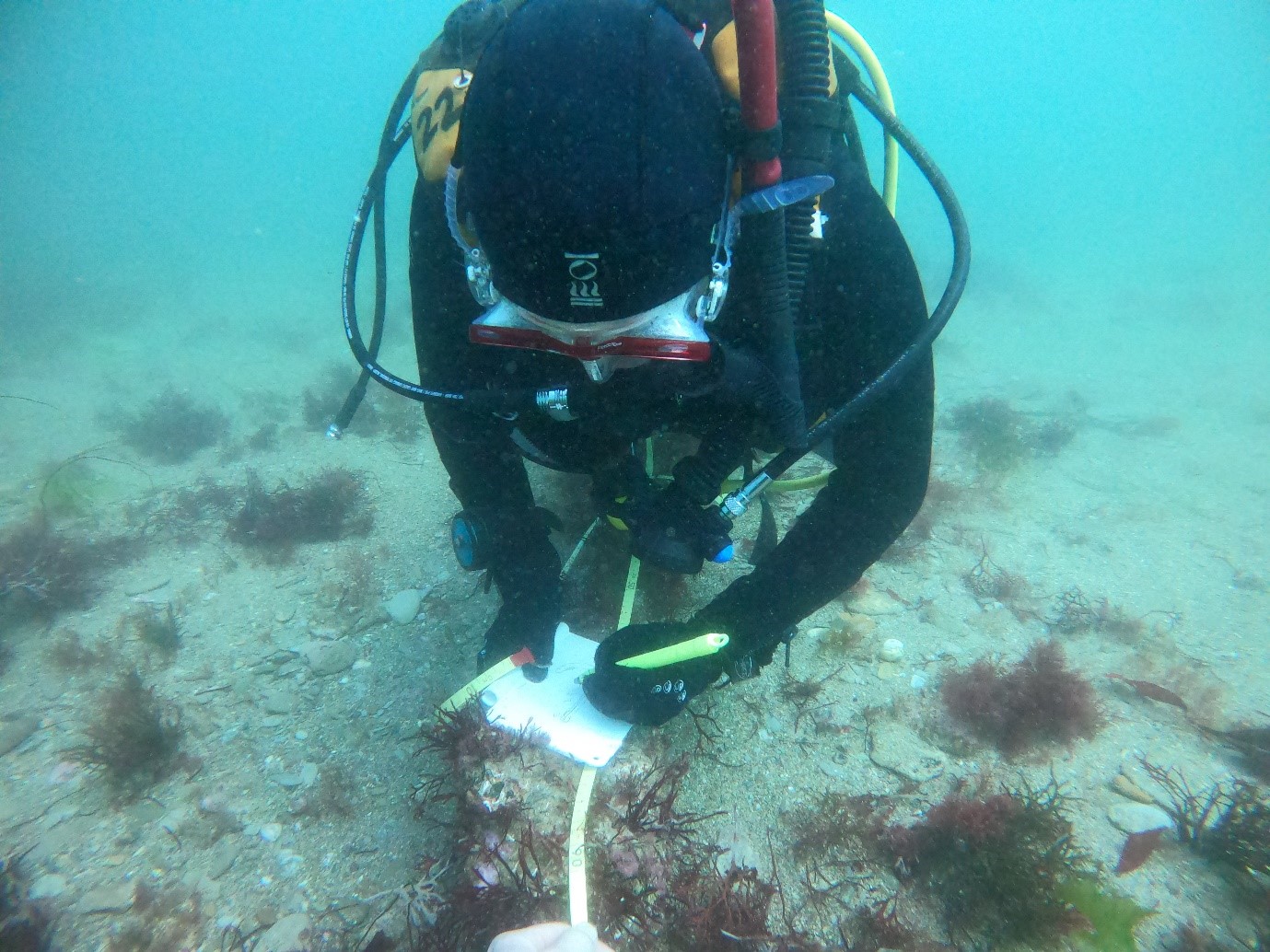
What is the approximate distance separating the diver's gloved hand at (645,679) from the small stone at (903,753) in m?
0.98

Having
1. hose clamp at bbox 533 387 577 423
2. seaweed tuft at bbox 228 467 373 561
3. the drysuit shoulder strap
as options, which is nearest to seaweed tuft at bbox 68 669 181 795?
seaweed tuft at bbox 228 467 373 561

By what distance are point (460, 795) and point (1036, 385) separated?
12623mm

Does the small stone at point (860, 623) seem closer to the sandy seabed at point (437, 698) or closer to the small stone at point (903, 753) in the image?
the sandy seabed at point (437, 698)

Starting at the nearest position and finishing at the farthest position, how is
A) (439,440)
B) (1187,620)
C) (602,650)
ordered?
(602,650)
(439,440)
(1187,620)

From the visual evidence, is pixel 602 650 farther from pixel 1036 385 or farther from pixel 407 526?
pixel 1036 385

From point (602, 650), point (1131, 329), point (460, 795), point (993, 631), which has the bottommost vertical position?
point (1131, 329)

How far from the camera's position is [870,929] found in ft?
7.34

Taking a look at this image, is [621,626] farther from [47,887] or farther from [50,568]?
[50,568]

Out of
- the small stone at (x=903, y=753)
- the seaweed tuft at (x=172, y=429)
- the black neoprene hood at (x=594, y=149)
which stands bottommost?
the seaweed tuft at (x=172, y=429)

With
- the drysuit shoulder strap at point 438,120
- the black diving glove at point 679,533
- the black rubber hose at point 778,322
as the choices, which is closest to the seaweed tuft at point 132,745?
the black diving glove at point 679,533

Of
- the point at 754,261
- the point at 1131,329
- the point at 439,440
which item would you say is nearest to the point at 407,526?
the point at 439,440

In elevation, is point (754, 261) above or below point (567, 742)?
above

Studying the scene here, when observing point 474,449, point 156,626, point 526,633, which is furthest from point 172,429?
point 526,633

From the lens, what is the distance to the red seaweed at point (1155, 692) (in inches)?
131
